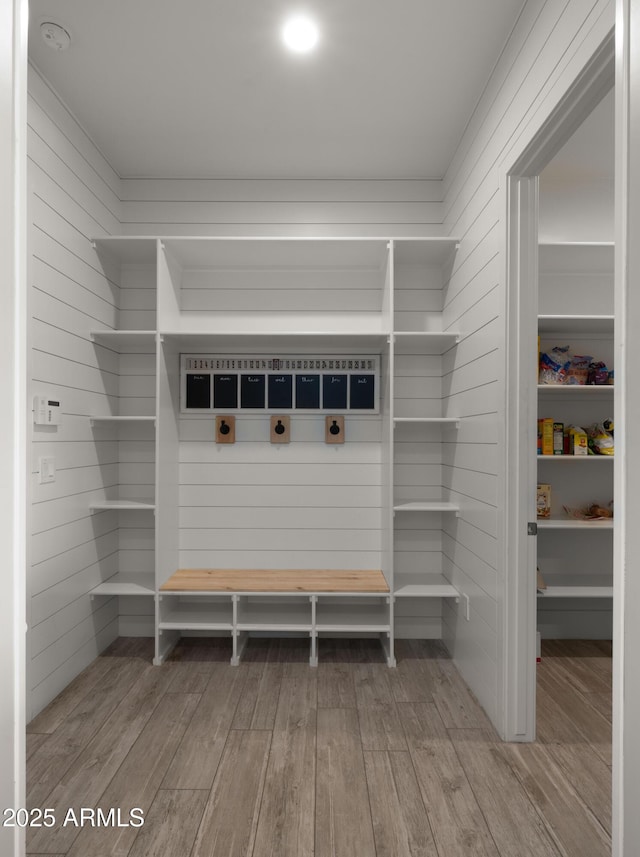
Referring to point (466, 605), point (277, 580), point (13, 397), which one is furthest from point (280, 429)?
point (13, 397)

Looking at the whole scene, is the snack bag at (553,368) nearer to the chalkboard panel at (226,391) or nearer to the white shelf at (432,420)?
the white shelf at (432,420)

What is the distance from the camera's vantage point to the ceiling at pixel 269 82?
228cm

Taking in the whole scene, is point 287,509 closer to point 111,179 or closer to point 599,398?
point 599,398

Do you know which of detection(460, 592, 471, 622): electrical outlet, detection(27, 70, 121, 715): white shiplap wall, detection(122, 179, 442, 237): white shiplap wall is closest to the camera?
detection(27, 70, 121, 715): white shiplap wall

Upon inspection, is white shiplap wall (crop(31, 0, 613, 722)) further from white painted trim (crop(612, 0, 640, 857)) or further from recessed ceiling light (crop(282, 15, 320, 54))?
recessed ceiling light (crop(282, 15, 320, 54))

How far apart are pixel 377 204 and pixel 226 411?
167 centimetres

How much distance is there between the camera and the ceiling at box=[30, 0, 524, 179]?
2.28 metres

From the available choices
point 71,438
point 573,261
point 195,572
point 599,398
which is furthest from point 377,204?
point 195,572

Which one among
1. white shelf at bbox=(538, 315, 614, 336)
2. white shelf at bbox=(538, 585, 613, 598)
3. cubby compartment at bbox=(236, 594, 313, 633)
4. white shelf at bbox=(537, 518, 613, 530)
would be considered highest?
white shelf at bbox=(538, 315, 614, 336)

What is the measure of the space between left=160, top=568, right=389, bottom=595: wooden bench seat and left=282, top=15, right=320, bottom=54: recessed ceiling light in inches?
105

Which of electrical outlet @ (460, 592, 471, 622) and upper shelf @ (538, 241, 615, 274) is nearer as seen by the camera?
electrical outlet @ (460, 592, 471, 622)

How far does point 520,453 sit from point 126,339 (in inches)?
92.8

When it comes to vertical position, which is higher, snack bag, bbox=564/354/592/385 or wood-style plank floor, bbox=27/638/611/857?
snack bag, bbox=564/354/592/385

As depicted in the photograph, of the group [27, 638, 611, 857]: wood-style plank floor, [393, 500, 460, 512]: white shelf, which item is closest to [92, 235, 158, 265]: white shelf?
[393, 500, 460, 512]: white shelf
